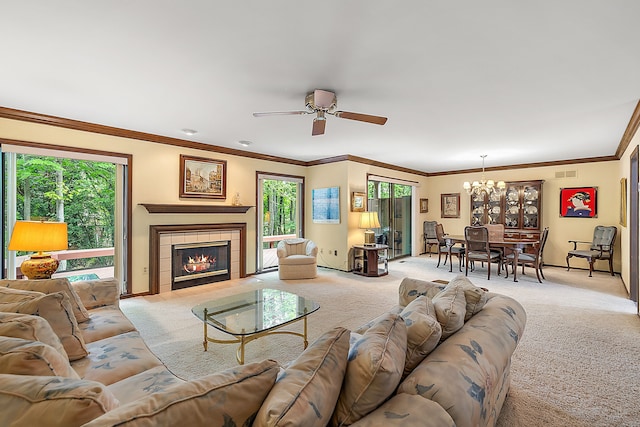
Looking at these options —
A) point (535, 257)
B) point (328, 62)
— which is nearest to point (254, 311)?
point (328, 62)

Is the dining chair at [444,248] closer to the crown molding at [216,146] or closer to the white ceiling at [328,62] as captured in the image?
the crown molding at [216,146]

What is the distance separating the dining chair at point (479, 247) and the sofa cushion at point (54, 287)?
5667 millimetres

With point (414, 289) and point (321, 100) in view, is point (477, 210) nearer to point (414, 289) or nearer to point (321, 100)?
point (414, 289)

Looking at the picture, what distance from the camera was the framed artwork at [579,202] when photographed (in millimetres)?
6406

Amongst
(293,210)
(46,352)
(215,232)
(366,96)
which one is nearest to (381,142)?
(366,96)

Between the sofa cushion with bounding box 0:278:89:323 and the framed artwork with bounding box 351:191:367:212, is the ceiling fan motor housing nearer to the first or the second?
the sofa cushion with bounding box 0:278:89:323

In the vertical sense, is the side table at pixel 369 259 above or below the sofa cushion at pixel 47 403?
below

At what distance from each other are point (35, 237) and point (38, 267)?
321 mm

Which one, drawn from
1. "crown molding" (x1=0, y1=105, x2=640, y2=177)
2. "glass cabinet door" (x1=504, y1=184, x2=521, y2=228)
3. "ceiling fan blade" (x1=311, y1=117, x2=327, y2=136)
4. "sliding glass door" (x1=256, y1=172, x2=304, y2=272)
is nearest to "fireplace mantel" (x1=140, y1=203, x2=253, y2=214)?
"sliding glass door" (x1=256, y1=172, x2=304, y2=272)

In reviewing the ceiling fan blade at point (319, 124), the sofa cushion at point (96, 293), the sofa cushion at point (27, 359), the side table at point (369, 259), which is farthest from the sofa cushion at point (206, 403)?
the side table at point (369, 259)

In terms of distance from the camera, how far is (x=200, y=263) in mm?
5211

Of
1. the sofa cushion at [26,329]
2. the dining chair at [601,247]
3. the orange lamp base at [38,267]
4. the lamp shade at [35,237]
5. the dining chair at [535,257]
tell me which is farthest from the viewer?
the dining chair at [601,247]

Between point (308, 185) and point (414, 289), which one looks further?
point (308, 185)

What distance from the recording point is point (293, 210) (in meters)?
7.00
